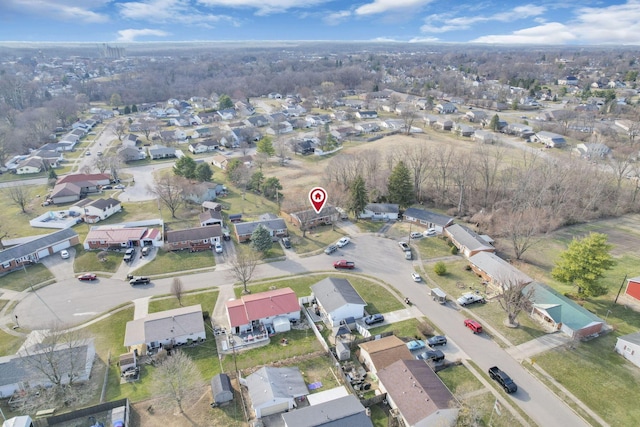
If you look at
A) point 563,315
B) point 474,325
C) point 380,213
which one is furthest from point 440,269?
point 380,213

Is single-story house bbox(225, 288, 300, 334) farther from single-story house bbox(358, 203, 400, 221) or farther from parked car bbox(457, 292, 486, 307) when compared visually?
single-story house bbox(358, 203, 400, 221)

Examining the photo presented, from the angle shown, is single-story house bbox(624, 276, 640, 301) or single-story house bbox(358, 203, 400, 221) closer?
single-story house bbox(624, 276, 640, 301)

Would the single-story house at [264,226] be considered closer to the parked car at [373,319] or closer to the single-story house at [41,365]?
the parked car at [373,319]

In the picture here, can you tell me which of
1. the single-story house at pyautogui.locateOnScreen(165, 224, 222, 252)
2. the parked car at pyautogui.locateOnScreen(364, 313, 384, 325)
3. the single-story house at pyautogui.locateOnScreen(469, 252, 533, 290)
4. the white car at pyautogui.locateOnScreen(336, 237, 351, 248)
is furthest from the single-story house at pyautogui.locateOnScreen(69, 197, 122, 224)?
the single-story house at pyautogui.locateOnScreen(469, 252, 533, 290)

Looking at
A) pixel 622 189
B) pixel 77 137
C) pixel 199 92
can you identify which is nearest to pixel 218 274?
pixel 622 189

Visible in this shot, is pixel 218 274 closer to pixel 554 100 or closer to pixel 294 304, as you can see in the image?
pixel 294 304

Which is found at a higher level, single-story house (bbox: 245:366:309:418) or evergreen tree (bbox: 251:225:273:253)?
evergreen tree (bbox: 251:225:273:253)

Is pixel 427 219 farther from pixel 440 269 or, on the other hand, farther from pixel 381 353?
pixel 381 353
